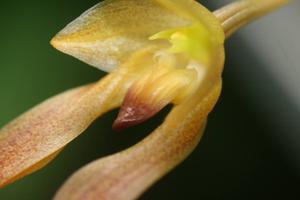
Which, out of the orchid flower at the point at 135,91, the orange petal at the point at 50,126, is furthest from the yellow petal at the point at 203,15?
the orange petal at the point at 50,126

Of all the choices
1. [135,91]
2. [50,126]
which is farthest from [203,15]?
[50,126]

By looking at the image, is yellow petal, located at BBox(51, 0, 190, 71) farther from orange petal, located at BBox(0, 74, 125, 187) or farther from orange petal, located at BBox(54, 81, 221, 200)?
orange petal, located at BBox(54, 81, 221, 200)

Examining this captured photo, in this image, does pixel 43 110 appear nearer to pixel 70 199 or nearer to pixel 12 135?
pixel 12 135

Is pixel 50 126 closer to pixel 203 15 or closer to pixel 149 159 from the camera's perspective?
pixel 149 159

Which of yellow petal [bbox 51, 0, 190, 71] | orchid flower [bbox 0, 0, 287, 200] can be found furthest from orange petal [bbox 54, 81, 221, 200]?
yellow petal [bbox 51, 0, 190, 71]

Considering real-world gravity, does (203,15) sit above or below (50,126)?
above

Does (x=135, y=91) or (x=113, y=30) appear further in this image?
(x=113, y=30)

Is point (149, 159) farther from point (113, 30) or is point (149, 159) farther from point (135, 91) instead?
point (113, 30)
